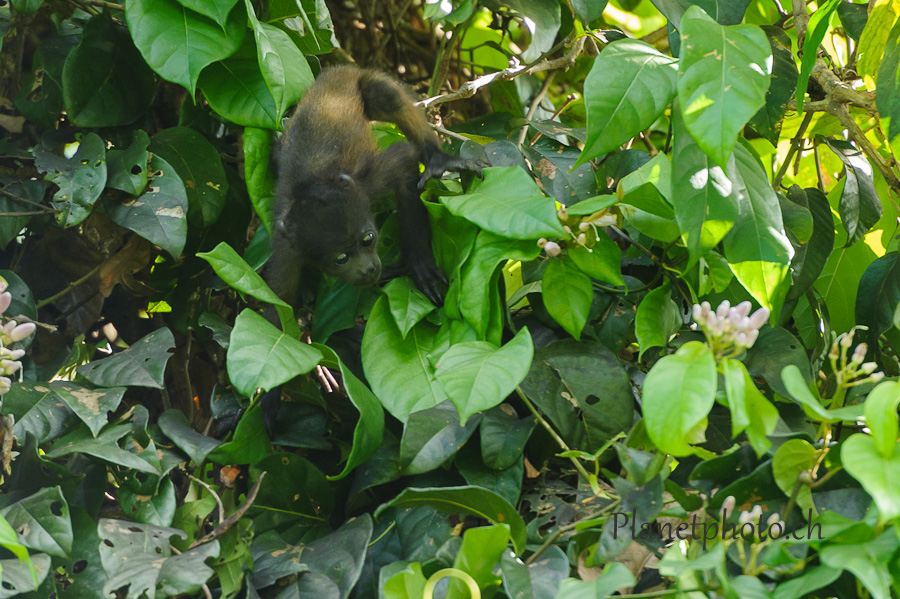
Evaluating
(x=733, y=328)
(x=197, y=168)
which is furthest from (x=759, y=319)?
(x=197, y=168)

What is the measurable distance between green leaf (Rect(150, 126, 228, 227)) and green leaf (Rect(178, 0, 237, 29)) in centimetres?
46

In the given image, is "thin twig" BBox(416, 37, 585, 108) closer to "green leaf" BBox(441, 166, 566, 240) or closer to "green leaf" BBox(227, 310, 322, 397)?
"green leaf" BBox(441, 166, 566, 240)

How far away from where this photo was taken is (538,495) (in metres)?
1.63

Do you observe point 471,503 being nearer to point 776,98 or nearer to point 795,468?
point 795,468

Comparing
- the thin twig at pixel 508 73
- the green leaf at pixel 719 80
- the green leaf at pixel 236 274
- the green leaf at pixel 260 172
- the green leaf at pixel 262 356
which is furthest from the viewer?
the thin twig at pixel 508 73

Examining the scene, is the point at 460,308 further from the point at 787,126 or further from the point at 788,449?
the point at 787,126

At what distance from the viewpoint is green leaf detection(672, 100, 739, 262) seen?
55.4 inches

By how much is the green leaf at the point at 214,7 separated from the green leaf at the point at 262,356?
694mm

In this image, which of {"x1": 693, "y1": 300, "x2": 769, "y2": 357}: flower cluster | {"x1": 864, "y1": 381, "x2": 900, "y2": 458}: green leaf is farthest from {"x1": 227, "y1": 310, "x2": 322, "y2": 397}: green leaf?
{"x1": 864, "y1": 381, "x2": 900, "y2": 458}: green leaf

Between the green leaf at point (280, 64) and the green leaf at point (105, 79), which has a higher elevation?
the green leaf at point (280, 64)

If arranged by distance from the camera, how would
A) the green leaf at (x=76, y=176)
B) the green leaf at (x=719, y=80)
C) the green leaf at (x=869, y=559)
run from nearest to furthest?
the green leaf at (x=869, y=559) → the green leaf at (x=719, y=80) → the green leaf at (x=76, y=176)

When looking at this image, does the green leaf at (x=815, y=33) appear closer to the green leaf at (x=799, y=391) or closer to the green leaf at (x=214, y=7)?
the green leaf at (x=799, y=391)

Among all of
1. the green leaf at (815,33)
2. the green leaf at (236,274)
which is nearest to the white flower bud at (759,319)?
the green leaf at (815,33)

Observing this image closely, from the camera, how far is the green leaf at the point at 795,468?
1.25m
